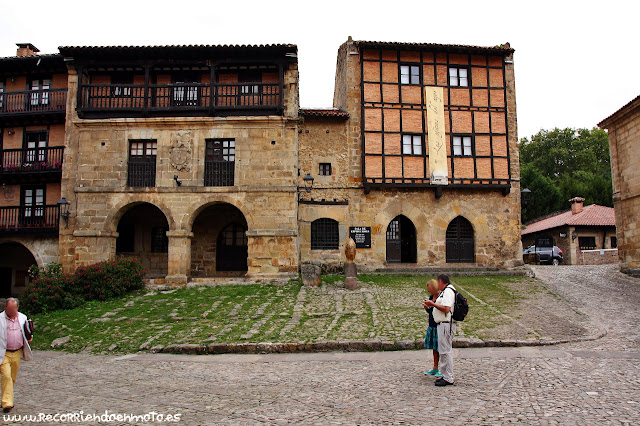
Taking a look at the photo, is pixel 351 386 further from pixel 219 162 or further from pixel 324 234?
pixel 324 234

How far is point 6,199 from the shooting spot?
2230 centimetres

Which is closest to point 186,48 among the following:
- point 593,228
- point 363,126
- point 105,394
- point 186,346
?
point 363,126

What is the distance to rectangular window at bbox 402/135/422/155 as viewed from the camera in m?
22.0

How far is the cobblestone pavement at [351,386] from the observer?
18.8ft

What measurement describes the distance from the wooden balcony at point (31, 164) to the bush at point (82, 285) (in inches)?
208

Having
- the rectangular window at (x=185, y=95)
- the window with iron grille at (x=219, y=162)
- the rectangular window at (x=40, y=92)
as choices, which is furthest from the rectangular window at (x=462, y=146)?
the rectangular window at (x=40, y=92)

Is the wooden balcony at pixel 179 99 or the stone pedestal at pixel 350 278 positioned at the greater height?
the wooden balcony at pixel 179 99

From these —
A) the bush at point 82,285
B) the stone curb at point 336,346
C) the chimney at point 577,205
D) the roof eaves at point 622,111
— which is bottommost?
the stone curb at point 336,346

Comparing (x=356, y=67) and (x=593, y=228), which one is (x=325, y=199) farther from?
(x=593, y=228)

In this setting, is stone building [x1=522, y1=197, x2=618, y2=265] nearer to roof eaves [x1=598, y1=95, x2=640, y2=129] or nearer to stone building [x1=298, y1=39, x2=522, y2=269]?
roof eaves [x1=598, y1=95, x2=640, y2=129]

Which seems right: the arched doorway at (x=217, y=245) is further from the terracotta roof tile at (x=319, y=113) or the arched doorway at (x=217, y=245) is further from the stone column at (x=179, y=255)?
the terracotta roof tile at (x=319, y=113)

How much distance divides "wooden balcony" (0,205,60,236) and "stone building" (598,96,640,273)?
25.2m

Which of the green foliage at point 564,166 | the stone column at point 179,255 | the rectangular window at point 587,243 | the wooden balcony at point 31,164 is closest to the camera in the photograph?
the stone column at point 179,255

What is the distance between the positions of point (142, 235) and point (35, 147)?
6.85 metres
